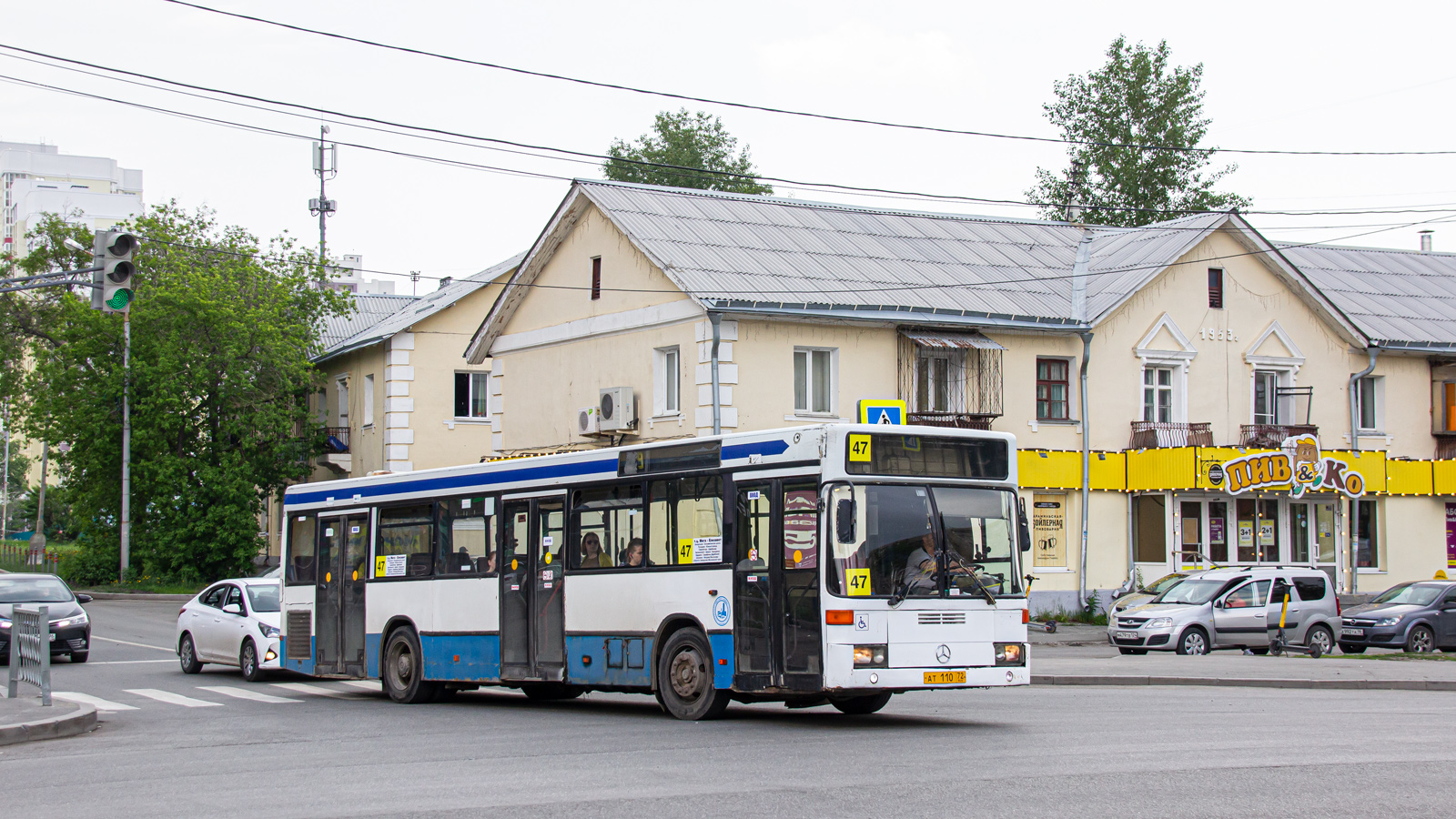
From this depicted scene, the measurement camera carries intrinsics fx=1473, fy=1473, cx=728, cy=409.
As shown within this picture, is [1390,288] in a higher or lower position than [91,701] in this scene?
higher

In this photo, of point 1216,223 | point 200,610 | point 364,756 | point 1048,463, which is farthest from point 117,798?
point 1216,223

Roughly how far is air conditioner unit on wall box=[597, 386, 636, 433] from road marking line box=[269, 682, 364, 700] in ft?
36.2

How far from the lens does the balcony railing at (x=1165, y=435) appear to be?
34.2 metres

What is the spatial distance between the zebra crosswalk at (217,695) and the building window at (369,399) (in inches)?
1047

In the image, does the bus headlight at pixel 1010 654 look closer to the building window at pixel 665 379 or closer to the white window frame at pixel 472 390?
the building window at pixel 665 379

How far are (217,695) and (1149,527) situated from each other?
22.5 meters

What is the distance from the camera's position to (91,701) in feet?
60.7

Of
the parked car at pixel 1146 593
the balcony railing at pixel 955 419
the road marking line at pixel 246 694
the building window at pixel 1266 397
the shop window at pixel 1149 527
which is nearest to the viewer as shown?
the road marking line at pixel 246 694

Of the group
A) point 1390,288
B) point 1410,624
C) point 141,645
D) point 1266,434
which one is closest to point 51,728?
point 141,645

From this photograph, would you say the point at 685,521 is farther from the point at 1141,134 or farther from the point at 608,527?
the point at 1141,134

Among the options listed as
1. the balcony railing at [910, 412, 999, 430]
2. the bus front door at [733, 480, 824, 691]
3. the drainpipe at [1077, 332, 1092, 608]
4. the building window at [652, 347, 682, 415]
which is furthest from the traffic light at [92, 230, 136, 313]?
the drainpipe at [1077, 332, 1092, 608]

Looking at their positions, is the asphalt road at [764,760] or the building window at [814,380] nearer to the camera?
the asphalt road at [764,760]

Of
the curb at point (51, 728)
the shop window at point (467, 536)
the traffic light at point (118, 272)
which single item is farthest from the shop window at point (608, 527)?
the traffic light at point (118, 272)

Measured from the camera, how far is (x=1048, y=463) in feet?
109
